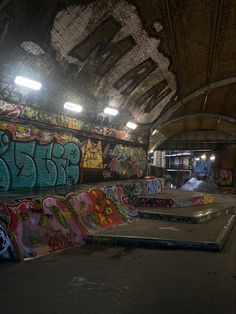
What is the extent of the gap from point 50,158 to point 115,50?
377 centimetres

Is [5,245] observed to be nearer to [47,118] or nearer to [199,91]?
[47,118]

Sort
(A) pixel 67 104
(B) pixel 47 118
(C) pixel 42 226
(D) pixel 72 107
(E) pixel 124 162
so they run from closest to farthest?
(C) pixel 42 226 → (B) pixel 47 118 → (A) pixel 67 104 → (D) pixel 72 107 → (E) pixel 124 162

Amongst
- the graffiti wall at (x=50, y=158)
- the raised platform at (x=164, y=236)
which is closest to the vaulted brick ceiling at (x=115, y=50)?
the graffiti wall at (x=50, y=158)

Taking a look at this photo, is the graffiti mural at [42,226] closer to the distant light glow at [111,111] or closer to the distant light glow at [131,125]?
the distant light glow at [111,111]

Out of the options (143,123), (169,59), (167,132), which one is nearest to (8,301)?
(169,59)

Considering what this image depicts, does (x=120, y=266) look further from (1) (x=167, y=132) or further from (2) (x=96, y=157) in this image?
(1) (x=167, y=132)

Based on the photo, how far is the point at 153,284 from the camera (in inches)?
201

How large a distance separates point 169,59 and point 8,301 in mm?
9980

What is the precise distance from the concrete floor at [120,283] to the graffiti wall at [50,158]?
2904 mm

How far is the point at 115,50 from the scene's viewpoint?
395 inches

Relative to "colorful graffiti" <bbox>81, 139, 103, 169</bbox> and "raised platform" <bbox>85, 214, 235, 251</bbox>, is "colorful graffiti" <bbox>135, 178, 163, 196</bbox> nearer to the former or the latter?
"colorful graffiti" <bbox>81, 139, 103, 169</bbox>

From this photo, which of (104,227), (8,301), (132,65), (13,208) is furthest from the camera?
(132,65)

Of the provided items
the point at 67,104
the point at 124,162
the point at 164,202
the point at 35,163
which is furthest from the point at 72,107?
the point at 124,162

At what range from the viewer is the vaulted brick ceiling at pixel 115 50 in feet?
24.4
